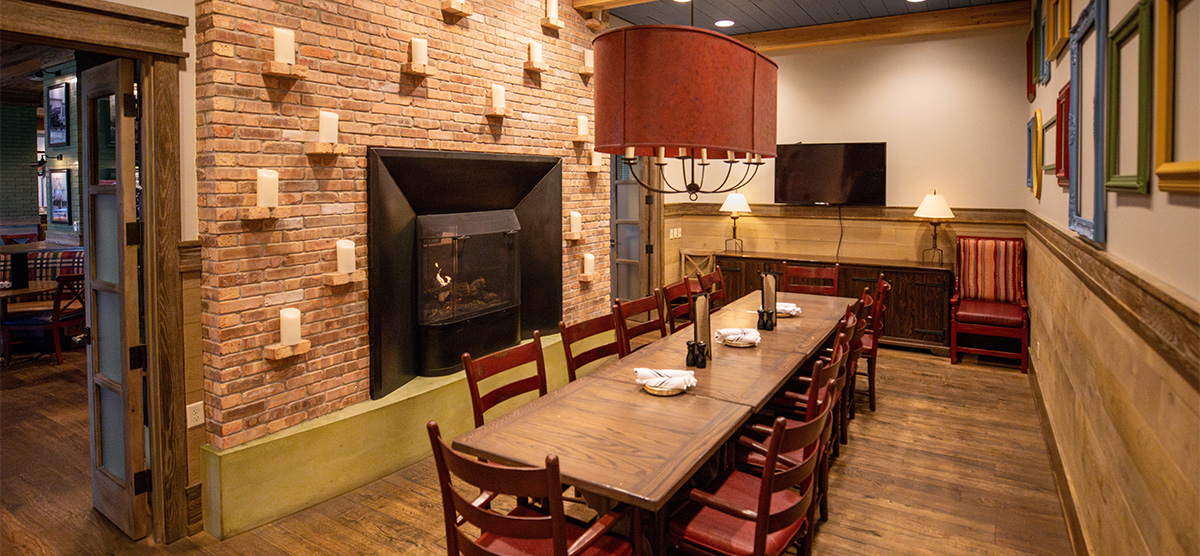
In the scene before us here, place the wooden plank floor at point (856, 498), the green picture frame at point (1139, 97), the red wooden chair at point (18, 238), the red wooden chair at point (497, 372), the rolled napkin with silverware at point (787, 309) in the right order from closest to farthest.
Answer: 1. the green picture frame at point (1139, 97)
2. the red wooden chair at point (497, 372)
3. the wooden plank floor at point (856, 498)
4. the rolled napkin with silverware at point (787, 309)
5. the red wooden chair at point (18, 238)

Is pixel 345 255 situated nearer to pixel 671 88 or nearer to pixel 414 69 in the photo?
pixel 414 69

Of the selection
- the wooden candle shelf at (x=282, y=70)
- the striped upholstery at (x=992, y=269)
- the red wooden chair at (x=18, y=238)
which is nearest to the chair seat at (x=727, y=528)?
the wooden candle shelf at (x=282, y=70)

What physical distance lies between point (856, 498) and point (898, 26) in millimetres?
4699

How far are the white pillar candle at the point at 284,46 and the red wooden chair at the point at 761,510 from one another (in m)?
2.54

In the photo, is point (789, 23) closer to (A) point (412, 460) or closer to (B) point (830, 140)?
(B) point (830, 140)

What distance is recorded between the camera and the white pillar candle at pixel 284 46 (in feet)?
10.0

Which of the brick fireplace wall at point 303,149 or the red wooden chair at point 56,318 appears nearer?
the brick fireplace wall at point 303,149

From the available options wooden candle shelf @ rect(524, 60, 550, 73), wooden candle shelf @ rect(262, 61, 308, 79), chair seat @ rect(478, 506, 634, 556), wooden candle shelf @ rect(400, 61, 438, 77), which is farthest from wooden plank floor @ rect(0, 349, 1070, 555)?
wooden candle shelf @ rect(524, 60, 550, 73)

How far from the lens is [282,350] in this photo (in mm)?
3158

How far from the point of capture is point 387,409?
364cm

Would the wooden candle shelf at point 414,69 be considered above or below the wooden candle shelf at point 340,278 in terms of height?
above

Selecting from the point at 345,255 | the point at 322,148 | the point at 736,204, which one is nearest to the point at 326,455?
the point at 345,255

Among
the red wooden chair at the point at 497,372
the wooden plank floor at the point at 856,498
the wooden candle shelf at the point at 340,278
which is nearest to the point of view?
the red wooden chair at the point at 497,372

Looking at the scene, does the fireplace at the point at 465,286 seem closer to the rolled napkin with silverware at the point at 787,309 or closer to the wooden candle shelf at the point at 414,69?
the wooden candle shelf at the point at 414,69
